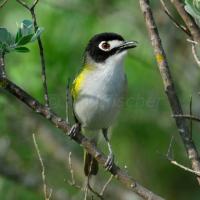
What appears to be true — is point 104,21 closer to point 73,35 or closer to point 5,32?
point 73,35

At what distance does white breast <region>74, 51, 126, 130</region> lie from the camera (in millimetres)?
5613

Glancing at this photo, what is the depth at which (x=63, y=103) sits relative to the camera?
7422mm

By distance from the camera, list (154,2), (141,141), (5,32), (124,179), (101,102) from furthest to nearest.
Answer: (141,141)
(154,2)
(101,102)
(124,179)
(5,32)

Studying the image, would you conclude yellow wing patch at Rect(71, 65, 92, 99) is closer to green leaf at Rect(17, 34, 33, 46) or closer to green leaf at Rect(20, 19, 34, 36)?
green leaf at Rect(20, 19, 34, 36)

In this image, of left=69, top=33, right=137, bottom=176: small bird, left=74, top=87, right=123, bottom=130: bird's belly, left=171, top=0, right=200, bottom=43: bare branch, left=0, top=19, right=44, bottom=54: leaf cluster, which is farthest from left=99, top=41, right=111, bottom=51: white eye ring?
left=0, top=19, right=44, bottom=54: leaf cluster

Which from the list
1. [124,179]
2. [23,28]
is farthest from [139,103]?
[23,28]

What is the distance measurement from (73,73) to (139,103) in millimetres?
831

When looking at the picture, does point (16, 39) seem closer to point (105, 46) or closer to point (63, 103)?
point (105, 46)

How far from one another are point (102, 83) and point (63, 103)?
73.5 inches

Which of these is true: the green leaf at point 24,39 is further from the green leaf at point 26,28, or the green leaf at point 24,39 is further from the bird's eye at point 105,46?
the bird's eye at point 105,46

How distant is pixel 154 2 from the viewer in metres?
7.30

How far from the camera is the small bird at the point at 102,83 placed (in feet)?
18.4

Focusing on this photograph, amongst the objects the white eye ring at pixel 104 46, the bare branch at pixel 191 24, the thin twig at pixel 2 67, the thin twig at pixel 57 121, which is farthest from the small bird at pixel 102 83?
the thin twig at pixel 2 67

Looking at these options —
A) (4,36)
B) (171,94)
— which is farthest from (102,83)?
(4,36)
